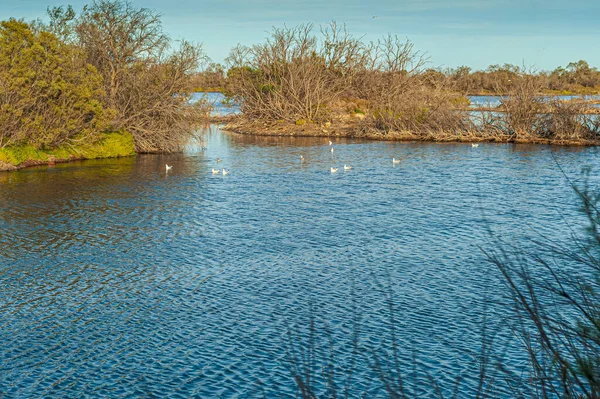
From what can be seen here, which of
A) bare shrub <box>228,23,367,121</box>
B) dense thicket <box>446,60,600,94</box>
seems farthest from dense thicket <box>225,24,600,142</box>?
dense thicket <box>446,60,600,94</box>

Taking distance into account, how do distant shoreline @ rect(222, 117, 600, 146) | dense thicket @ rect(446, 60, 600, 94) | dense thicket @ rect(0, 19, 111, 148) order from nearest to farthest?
dense thicket @ rect(0, 19, 111, 148), distant shoreline @ rect(222, 117, 600, 146), dense thicket @ rect(446, 60, 600, 94)

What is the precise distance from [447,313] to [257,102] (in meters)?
59.1

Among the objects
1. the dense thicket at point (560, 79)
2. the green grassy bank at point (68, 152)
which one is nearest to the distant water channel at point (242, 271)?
the green grassy bank at point (68, 152)

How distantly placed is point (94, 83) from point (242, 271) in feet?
96.2

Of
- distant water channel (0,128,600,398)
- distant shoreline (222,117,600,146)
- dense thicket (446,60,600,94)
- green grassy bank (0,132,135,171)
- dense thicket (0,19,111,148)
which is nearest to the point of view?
distant water channel (0,128,600,398)

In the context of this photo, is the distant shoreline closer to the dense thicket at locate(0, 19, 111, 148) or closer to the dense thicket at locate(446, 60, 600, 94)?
the dense thicket at locate(0, 19, 111, 148)

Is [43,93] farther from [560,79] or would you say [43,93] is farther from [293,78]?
[560,79]

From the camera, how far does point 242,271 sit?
2028cm

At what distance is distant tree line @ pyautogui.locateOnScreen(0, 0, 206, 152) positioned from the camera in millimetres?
40656

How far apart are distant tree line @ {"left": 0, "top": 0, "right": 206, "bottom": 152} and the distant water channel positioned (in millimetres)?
3800

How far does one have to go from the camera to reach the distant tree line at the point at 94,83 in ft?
133

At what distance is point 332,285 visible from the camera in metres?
19.0

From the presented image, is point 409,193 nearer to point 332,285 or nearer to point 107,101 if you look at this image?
point 332,285

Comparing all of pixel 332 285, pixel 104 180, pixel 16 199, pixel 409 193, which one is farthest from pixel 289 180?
pixel 332 285
